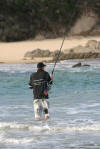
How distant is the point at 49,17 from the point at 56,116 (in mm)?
30262

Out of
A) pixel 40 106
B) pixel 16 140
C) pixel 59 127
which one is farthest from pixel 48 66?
pixel 16 140

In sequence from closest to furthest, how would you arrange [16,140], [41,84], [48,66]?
[16,140], [41,84], [48,66]

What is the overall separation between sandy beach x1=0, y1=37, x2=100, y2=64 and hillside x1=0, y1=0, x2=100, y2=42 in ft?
6.12

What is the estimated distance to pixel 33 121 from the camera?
1291 centimetres

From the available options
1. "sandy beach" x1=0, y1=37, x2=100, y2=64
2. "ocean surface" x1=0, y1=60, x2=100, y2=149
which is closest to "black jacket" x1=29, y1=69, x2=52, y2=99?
"ocean surface" x1=0, y1=60, x2=100, y2=149

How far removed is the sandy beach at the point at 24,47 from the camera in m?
33.1

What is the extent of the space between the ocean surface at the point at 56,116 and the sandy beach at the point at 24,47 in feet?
29.5

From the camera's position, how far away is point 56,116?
44.7ft

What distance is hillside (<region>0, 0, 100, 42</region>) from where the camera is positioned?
41975 millimetres

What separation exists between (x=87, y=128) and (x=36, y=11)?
105 ft

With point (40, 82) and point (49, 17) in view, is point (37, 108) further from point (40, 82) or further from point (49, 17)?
point (49, 17)

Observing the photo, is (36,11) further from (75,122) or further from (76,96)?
(75,122)

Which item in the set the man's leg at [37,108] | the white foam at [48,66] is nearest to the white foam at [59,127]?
the man's leg at [37,108]

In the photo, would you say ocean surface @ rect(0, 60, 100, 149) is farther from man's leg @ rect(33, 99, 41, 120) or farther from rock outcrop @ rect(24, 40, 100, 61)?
rock outcrop @ rect(24, 40, 100, 61)
